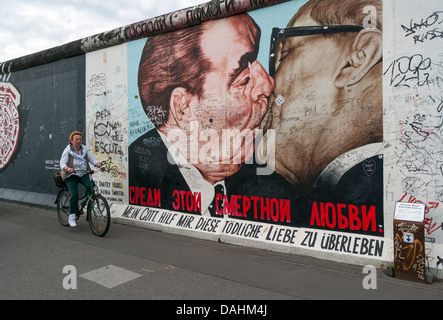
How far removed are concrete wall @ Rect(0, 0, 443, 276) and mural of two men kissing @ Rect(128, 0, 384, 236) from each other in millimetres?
20

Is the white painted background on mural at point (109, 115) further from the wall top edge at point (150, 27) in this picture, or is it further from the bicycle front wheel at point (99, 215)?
the bicycle front wheel at point (99, 215)

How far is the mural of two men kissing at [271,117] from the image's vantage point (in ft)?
16.3

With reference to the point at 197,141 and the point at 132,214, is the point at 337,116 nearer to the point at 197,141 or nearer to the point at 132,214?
the point at 197,141

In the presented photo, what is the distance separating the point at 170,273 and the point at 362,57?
391 centimetres

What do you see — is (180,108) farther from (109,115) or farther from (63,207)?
(63,207)

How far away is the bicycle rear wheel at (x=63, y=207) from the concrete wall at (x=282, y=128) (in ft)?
3.33

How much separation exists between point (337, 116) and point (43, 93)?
8589 millimetres

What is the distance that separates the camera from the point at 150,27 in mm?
7422

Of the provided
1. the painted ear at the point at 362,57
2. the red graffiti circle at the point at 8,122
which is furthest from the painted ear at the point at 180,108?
the red graffiti circle at the point at 8,122

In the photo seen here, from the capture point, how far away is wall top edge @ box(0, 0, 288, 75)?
616 centimetres

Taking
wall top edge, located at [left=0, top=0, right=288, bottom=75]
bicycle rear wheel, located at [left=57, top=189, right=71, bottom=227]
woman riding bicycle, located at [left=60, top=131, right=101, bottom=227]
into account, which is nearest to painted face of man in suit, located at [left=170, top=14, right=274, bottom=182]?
wall top edge, located at [left=0, top=0, right=288, bottom=75]

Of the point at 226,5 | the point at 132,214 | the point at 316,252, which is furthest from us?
the point at 132,214

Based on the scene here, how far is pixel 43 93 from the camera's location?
403 inches

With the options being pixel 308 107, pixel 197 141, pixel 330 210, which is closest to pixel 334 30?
pixel 308 107
